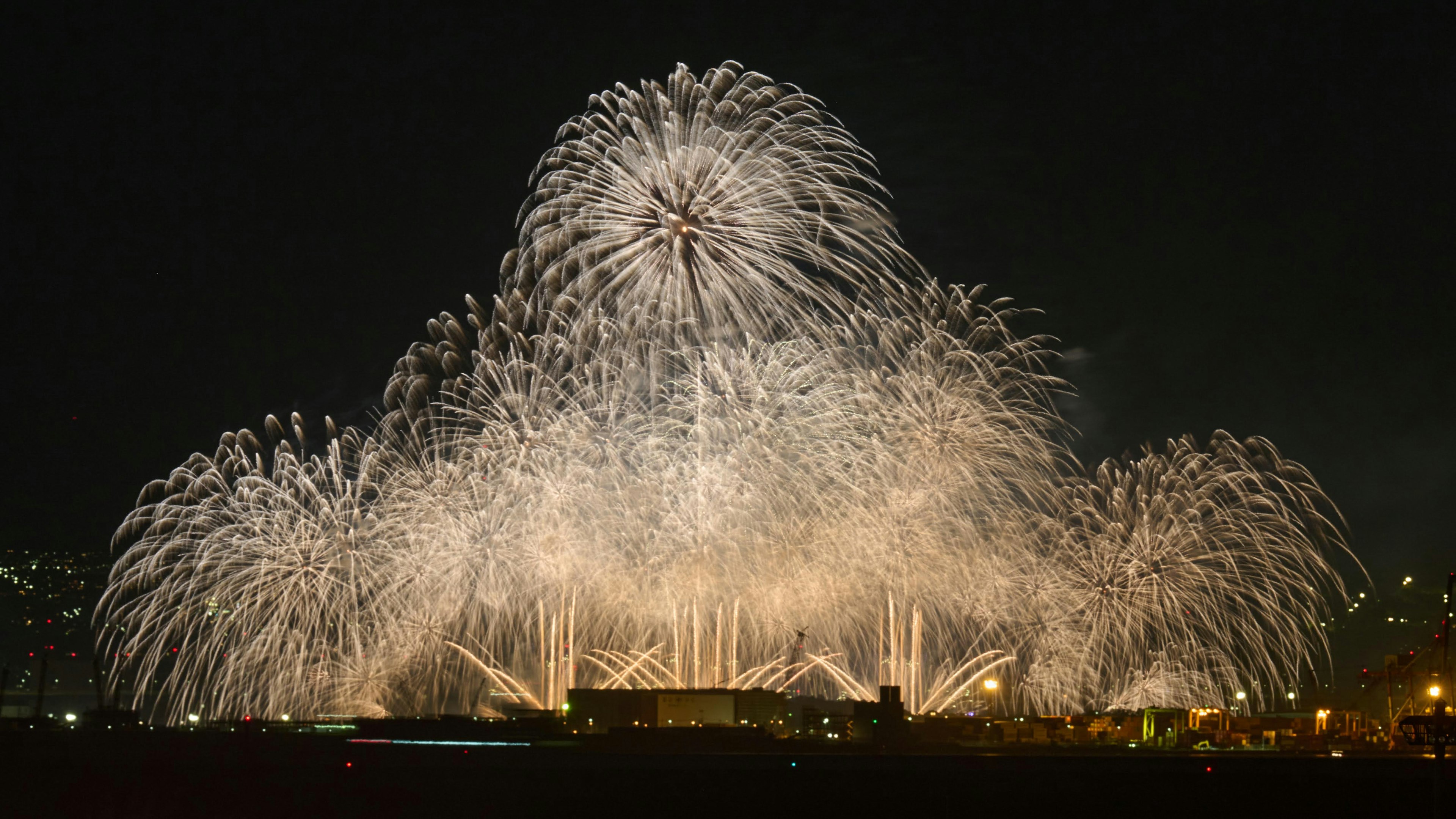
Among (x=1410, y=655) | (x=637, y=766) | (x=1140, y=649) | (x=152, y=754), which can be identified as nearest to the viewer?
(x=637, y=766)

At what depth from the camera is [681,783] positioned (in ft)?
115

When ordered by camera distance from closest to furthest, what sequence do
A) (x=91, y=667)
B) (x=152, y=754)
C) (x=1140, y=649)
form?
(x=152, y=754) → (x=1140, y=649) → (x=91, y=667)

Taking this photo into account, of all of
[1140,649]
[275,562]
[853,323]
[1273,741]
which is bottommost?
[1273,741]

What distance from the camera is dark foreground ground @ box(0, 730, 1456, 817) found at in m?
Result: 31.1

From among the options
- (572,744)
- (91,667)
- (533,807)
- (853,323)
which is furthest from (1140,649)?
(91,667)

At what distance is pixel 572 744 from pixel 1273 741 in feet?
→ 123

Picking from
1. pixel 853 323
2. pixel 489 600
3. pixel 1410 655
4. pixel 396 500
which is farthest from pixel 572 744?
pixel 1410 655

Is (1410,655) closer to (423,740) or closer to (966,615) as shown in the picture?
(966,615)

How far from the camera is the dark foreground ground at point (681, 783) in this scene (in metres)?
31.1

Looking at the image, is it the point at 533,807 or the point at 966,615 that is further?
the point at 966,615

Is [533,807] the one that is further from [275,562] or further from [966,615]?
[966,615]

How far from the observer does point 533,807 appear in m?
30.4

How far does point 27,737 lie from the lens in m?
48.7

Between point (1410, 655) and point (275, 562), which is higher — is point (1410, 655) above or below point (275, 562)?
below
